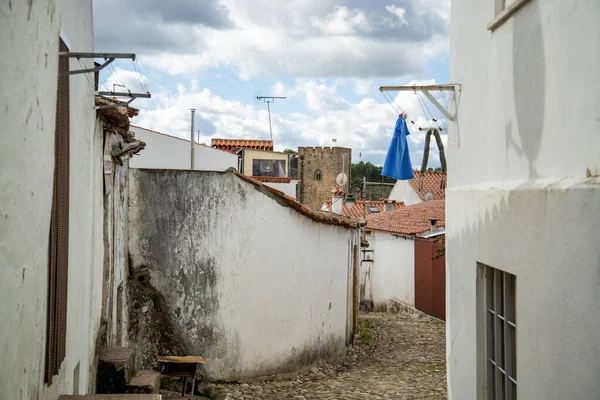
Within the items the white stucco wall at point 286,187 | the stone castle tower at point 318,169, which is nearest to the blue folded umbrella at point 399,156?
the white stucco wall at point 286,187

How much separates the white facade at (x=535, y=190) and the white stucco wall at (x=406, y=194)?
28.8m

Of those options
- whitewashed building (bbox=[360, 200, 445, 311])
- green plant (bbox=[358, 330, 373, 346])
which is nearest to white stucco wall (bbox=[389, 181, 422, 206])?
whitewashed building (bbox=[360, 200, 445, 311])

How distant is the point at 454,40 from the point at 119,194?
208 inches

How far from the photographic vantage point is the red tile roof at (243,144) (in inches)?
1175

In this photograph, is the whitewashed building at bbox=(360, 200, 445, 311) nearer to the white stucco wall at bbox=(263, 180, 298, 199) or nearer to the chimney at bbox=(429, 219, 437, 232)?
the chimney at bbox=(429, 219, 437, 232)

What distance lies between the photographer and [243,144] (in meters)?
31.6

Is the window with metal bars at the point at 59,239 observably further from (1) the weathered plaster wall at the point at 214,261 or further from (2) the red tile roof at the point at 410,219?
(2) the red tile roof at the point at 410,219

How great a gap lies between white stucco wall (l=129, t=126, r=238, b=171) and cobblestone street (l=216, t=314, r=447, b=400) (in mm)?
6507

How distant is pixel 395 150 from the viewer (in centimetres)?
1002

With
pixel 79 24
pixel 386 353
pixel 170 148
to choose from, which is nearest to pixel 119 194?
pixel 79 24

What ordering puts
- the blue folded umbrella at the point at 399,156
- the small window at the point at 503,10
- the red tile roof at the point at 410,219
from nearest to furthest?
1. the small window at the point at 503,10
2. the blue folded umbrella at the point at 399,156
3. the red tile roof at the point at 410,219

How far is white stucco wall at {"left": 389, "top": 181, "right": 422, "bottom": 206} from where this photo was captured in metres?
36.4

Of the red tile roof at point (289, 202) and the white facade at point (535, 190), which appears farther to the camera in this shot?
the red tile roof at point (289, 202)

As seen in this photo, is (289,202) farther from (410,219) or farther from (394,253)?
(410,219)
